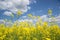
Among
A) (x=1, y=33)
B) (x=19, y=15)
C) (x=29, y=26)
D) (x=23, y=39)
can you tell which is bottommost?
(x=23, y=39)

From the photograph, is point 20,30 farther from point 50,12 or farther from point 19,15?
point 50,12

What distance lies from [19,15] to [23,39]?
0.68 meters

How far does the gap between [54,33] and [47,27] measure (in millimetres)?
171

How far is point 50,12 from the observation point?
2.86 m

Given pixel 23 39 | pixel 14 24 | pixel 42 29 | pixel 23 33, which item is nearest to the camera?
pixel 23 39

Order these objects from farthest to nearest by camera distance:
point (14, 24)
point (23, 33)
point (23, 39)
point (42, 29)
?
point (14, 24), point (42, 29), point (23, 33), point (23, 39)

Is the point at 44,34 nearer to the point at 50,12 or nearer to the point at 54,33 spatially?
the point at 54,33

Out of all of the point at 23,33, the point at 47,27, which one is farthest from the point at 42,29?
the point at 23,33

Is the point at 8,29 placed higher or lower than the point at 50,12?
lower

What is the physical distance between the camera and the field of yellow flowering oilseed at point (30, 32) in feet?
7.48

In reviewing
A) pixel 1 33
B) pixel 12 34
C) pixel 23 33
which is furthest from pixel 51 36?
pixel 1 33

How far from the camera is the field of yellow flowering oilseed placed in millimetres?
2280

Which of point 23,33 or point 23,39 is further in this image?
point 23,33

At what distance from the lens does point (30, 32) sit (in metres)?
2.46
